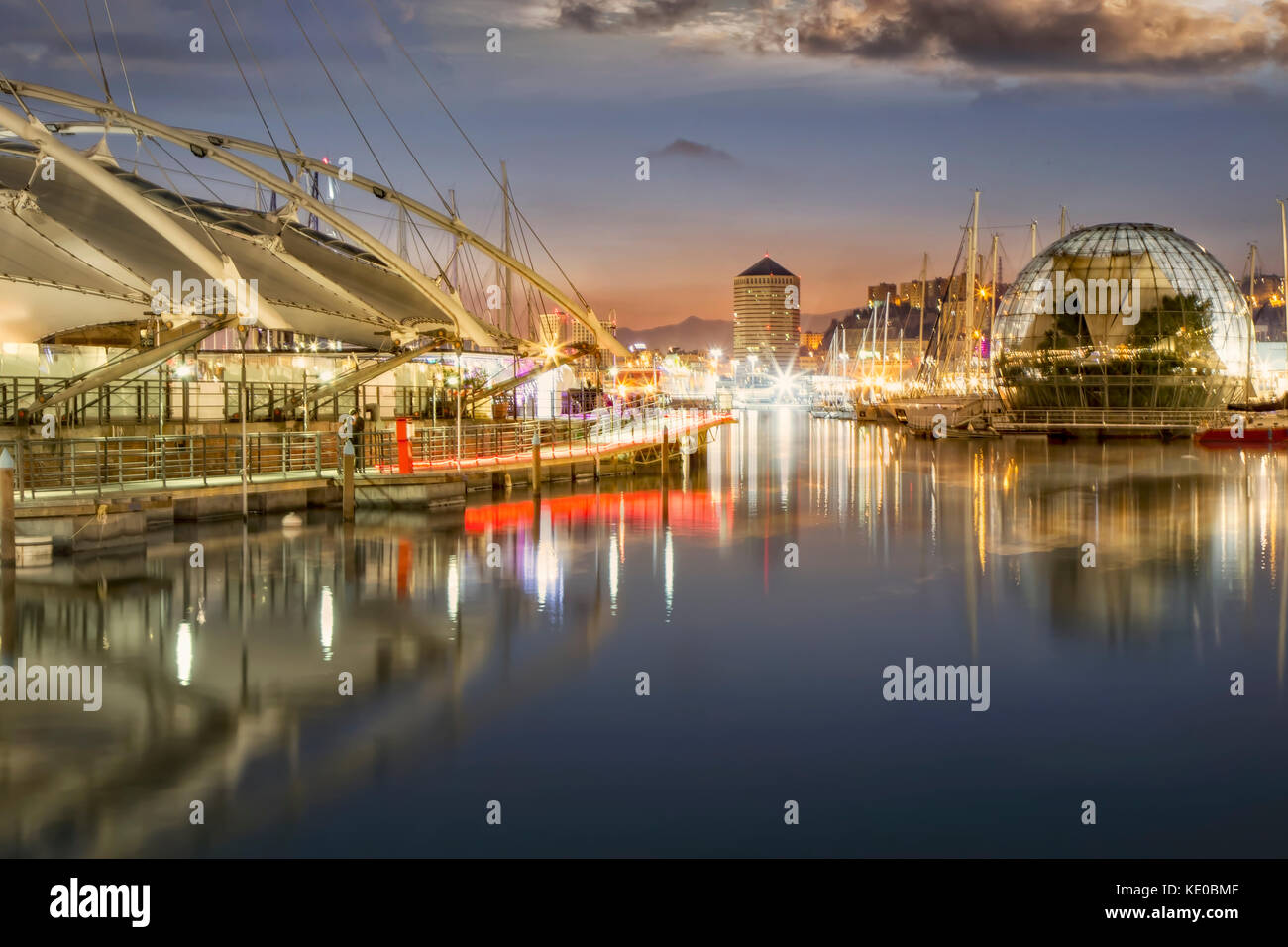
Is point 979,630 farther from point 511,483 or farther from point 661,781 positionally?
point 511,483

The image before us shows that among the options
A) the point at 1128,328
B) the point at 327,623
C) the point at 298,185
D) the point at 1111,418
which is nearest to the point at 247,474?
the point at 298,185

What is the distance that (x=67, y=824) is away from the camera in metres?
8.66

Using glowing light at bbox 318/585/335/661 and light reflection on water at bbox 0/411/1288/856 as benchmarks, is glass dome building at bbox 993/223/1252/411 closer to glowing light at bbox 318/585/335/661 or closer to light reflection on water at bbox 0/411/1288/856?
light reflection on water at bbox 0/411/1288/856

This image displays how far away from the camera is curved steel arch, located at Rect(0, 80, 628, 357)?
3006cm

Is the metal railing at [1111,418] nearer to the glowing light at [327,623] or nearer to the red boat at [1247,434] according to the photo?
the red boat at [1247,434]

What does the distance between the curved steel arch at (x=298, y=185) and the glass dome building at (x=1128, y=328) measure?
3955cm

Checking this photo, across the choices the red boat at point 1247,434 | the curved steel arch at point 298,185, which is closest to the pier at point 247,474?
the curved steel arch at point 298,185

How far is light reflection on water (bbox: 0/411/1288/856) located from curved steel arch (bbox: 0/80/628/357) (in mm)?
11927

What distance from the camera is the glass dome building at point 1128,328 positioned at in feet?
241

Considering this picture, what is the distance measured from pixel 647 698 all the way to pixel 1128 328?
68.7 meters

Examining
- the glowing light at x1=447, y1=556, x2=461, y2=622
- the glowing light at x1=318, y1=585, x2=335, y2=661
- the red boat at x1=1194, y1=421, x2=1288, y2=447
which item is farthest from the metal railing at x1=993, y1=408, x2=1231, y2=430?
the glowing light at x1=318, y1=585, x2=335, y2=661

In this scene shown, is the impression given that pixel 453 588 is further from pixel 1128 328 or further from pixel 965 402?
pixel 1128 328
